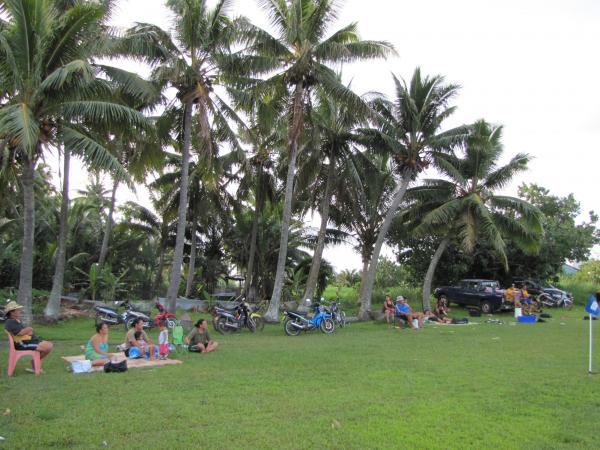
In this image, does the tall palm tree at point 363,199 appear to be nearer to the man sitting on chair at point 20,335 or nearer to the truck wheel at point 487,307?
the truck wheel at point 487,307

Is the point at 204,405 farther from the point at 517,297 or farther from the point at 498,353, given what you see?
the point at 517,297

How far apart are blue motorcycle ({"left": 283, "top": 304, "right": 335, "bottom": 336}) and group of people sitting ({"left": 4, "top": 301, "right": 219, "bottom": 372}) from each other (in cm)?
420

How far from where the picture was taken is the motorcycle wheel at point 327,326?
16109 mm

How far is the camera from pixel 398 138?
2259 cm

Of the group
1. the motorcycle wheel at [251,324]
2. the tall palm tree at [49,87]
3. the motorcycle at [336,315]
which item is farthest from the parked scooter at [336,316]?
the tall palm tree at [49,87]

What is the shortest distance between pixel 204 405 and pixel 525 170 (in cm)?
2195

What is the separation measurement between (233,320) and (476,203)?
42.5 ft

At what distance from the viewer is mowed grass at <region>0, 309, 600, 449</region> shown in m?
5.05

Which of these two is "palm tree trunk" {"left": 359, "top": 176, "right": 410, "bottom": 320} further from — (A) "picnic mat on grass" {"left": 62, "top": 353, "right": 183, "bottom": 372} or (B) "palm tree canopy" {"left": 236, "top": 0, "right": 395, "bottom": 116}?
(A) "picnic mat on grass" {"left": 62, "top": 353, "right": 183, "bottom": 372}

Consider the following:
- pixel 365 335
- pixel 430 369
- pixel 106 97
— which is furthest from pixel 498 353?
pixel 106 97

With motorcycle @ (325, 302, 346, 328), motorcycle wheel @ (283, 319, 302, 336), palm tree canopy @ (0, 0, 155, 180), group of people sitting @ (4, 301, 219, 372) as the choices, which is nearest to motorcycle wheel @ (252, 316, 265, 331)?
motorcycle wheel @ (283, 319, 302, 336)

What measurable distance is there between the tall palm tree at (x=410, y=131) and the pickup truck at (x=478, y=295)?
6.28m

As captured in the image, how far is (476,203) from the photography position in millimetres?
23172

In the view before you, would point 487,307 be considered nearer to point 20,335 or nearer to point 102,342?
point 102,342
